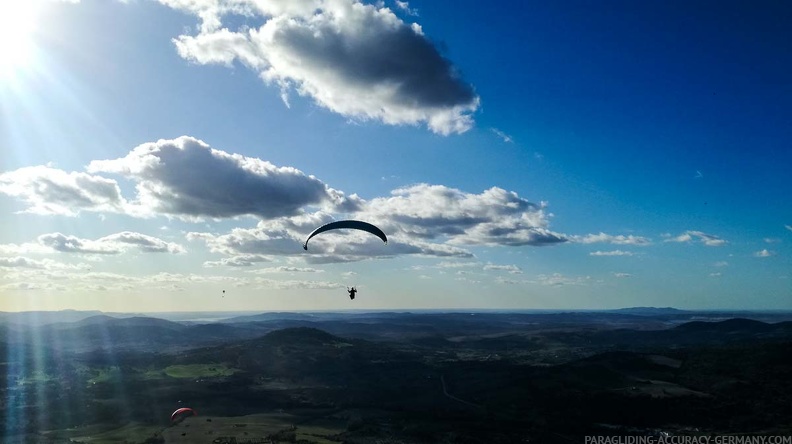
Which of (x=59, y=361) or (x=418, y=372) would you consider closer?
(x=418, y=372)

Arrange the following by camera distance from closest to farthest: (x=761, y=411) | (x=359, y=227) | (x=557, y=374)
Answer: (x=359, y=227)
(x=761, y=411)
(x=557, y=374)

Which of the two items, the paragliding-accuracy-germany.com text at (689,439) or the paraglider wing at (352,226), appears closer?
the paraglider wing at (352,226)

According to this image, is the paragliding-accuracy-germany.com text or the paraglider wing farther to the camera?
the paragliding-accuracy-germany.com text

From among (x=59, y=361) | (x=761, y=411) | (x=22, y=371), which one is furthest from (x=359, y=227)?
(x=59, y=361)

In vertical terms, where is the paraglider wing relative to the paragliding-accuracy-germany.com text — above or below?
above

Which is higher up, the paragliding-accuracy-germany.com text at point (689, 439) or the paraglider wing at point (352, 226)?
the paraglider wing at point (352, 226)

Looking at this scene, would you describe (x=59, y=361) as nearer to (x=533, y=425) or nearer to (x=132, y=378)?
(x=132, y=378)

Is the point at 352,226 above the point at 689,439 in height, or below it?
above

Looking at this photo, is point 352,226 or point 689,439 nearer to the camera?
point 352,226
